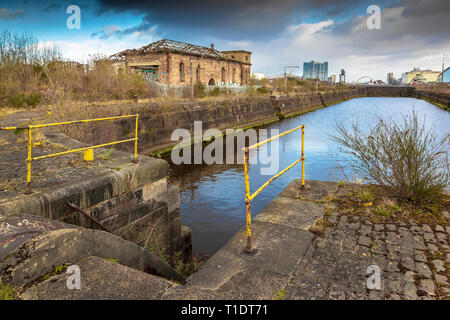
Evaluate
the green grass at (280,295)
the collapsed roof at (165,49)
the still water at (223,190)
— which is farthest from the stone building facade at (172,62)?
the green grass at (280,295)

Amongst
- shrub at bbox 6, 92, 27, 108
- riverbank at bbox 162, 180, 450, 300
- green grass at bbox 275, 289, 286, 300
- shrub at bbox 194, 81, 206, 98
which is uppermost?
shrub at bbox 194, 81, 206, 98

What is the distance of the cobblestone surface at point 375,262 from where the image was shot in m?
2.84

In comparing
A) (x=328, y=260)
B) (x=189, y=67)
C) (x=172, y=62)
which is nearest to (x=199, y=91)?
(x=172, y=62)

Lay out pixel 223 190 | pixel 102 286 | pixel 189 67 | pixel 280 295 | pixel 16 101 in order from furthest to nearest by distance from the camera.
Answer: pixel 189 67 < pixel 16 101 < pixel 223 190 < pixel 280 295 < pixel 102 286

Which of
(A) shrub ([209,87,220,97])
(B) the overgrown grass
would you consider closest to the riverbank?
(B) the overgrown grass

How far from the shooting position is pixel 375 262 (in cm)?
332

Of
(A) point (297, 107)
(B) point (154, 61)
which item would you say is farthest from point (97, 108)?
(A) point (297, 107)

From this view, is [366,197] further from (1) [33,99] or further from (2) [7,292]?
(1) [33,99]

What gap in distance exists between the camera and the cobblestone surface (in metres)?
2.84

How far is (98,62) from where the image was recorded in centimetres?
1830

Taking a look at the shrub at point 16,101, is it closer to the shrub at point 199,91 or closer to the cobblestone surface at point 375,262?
→ the cobblestone surface at point 375,262

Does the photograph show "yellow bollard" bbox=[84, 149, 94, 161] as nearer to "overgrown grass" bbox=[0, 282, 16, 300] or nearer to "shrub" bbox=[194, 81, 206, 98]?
"overgrown grass" bbox=[0, 282, 16, 300]
